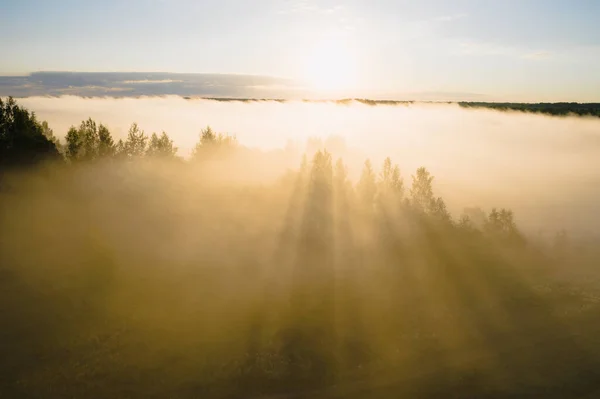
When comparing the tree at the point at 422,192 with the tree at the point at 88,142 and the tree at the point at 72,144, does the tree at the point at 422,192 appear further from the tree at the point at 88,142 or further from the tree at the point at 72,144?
the tree at the point at 72,144

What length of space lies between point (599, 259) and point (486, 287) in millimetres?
66794

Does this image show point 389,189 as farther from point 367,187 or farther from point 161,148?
point 161,148

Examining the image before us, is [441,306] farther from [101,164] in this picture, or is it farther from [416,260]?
[101,164]

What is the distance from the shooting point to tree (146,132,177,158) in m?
109

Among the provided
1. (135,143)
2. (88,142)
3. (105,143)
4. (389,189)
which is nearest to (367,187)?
(389,189)

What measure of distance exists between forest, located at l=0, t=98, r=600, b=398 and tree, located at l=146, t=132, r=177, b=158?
1.53 ft

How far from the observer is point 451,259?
9419cm

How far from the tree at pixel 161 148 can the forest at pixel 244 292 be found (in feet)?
1.53

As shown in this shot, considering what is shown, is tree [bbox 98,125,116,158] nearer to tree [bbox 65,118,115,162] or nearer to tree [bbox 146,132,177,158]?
tree [bbox 65,118,115,162]

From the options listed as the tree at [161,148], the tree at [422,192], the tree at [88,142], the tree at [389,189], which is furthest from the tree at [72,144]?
the tree at [422,192]

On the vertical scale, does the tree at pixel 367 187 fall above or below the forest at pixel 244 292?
above

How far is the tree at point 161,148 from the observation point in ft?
359

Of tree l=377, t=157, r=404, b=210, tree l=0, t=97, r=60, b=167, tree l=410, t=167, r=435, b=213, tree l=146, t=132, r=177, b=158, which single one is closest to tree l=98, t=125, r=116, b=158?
tree l=146, t=132, r=177, b=158

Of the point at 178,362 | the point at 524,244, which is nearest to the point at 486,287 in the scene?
the point at 524,244
